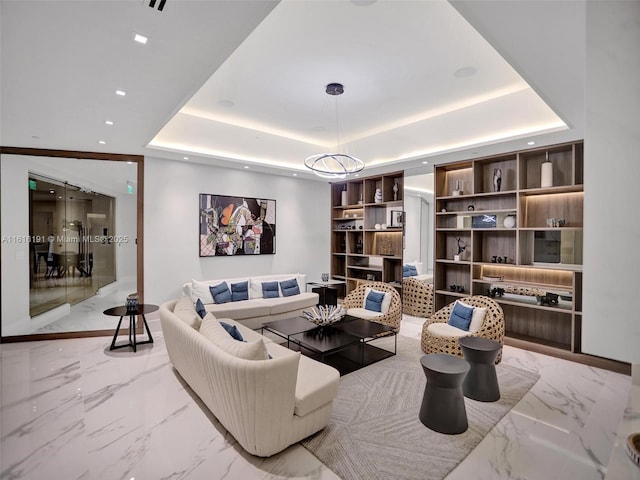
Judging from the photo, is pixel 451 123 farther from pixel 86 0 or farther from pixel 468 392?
pixel 86 0

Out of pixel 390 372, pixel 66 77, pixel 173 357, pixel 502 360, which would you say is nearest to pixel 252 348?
pixel 173 357

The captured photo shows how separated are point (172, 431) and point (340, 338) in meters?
1.94

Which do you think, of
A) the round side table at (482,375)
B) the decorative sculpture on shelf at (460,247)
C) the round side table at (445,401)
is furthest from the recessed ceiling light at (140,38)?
the decorative sculpture on shelf at (460,247)

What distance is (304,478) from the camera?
218 centimetres

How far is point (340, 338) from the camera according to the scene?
A: 155 inches

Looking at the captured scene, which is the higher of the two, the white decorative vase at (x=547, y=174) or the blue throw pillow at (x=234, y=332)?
the white decorative vase at (x=547, y=174)

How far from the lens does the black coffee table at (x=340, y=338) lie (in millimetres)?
3799

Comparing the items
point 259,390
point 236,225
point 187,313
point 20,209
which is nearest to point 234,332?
point 187,313

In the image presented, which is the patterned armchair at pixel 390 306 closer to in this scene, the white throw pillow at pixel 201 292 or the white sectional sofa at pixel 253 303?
the white sectional sofa at pixel 253 303

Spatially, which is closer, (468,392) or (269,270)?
(468,392)

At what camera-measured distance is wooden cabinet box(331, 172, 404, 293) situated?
260 inches

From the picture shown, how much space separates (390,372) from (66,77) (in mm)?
4130

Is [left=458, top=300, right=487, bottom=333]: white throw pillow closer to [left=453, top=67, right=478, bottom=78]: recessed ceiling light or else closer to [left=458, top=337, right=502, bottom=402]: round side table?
[left=458, top=337, right=502, bottom=402]: round side table

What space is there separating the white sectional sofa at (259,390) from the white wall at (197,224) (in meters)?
2.83
